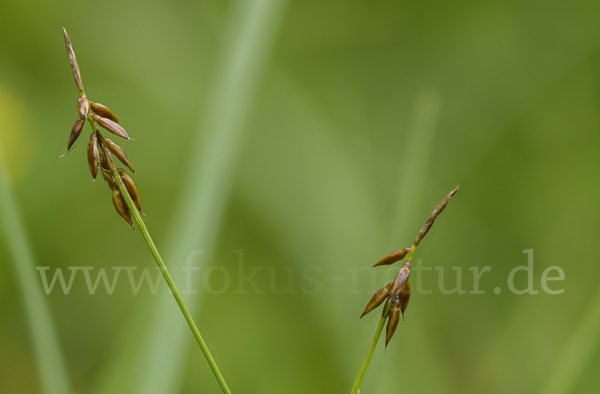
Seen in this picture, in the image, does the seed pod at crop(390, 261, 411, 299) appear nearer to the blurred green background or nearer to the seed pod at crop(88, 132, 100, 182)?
the seed pod at crop(88, 132, 100, 182)

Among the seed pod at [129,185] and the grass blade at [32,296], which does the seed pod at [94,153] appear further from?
the grass blade at [32,296]

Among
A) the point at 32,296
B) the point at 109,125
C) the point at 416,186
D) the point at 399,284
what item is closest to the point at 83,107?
the point at 109,125

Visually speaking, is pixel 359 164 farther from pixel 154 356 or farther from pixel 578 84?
pixel 154 356

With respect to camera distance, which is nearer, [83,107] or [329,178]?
[83,107]

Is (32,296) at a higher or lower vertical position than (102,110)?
lower

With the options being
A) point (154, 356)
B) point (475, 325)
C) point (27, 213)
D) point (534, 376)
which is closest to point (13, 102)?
point (27, 213)

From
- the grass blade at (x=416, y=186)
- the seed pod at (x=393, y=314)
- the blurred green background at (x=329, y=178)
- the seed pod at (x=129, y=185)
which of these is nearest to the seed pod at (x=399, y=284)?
the seed pod at (x=393, y=314)

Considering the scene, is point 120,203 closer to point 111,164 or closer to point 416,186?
point 111,164

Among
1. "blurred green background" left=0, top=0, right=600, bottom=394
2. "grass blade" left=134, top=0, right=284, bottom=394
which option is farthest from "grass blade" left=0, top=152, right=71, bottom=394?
"blurred green background" left=0, top=0, right=600, bottom=394
